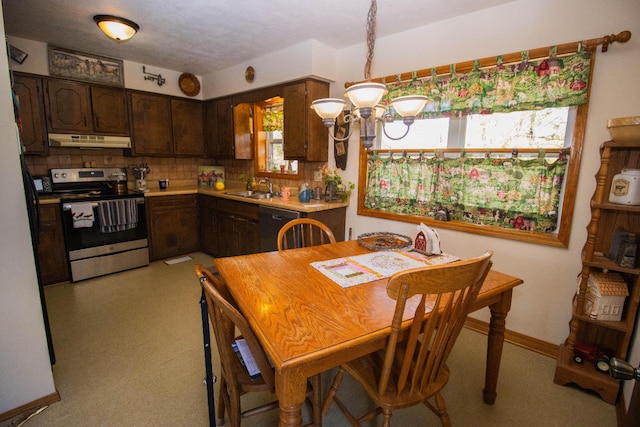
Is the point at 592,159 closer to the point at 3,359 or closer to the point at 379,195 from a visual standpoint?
the point at 379,195

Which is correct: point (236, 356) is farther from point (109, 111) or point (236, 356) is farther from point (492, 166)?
point (109, 111)

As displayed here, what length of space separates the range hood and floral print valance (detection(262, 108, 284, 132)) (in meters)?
1.73

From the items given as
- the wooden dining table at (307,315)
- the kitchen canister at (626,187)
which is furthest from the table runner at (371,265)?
the kitchen canister at (626,187)

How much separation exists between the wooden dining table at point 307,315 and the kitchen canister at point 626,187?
0.80m

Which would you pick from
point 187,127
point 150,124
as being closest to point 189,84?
point 187,127

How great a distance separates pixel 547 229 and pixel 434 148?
3.41 feet

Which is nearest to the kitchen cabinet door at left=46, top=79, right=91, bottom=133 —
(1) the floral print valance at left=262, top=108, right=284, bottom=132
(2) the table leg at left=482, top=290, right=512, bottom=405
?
(1) the floral print valance at left=262, top=108, right=284, bottom=132

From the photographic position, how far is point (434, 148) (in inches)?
104

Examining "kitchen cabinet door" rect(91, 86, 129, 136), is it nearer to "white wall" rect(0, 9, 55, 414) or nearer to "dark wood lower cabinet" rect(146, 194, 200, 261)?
"dark wood lower cabinet" rect(146, 194, 200, 261)

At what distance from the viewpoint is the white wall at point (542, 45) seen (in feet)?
5.97

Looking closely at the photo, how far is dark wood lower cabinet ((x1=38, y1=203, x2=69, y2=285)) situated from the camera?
3.10m

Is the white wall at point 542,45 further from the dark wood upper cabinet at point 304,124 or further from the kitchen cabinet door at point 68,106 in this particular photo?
the kitchen cabinet door at point 68,106

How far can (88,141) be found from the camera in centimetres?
353

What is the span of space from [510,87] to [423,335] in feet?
6.32
